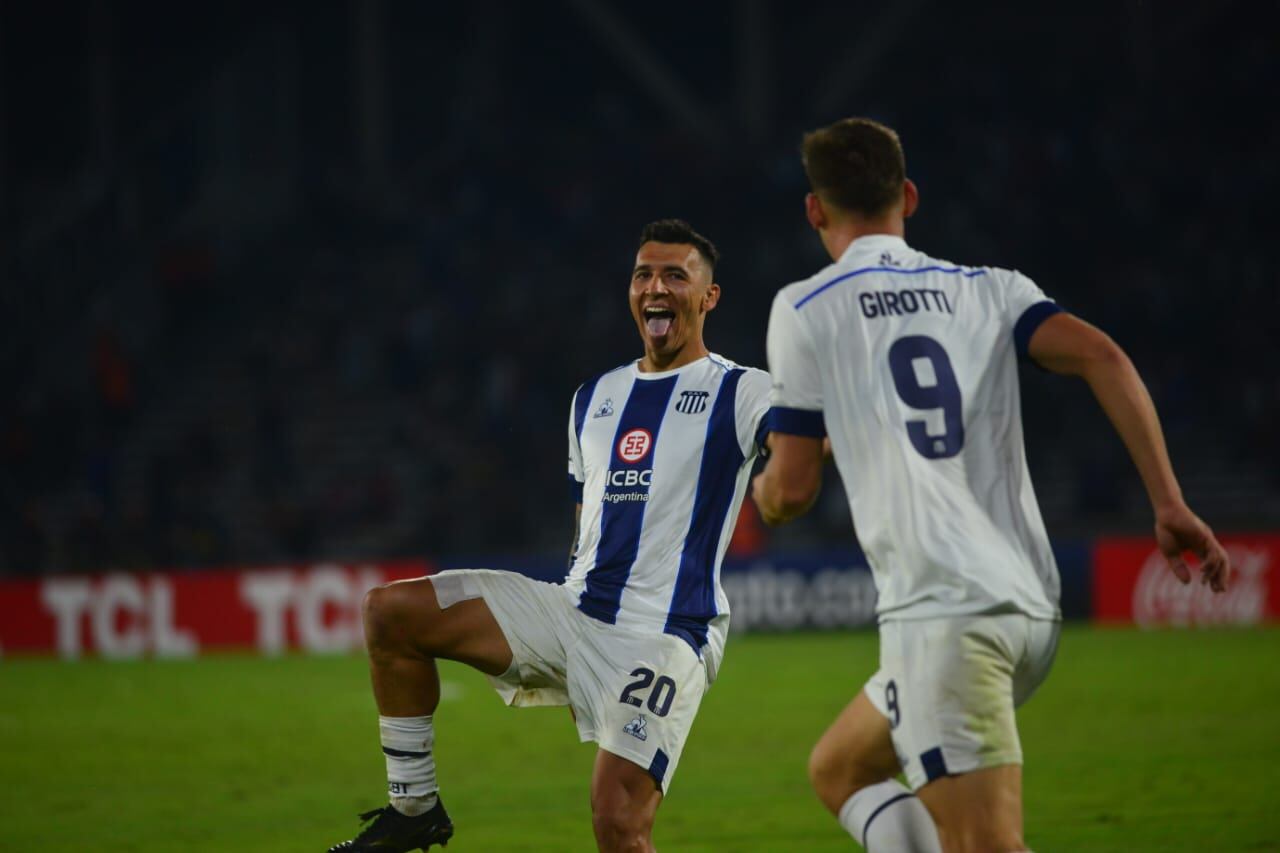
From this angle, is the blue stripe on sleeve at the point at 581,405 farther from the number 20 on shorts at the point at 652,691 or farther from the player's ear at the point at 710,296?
the number 20 on shorts at the point at 652,691

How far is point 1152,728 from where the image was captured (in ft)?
36.6

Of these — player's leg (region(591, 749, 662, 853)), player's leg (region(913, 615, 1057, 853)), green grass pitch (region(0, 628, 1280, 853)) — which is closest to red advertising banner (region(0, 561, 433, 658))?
green grass pitch (region(0, 628, 1280, 853))

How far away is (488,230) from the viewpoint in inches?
1126

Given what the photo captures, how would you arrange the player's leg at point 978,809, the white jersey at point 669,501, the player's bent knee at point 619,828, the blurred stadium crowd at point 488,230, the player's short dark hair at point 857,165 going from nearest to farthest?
the player's leg at point 978,809
the player's short dark hair at point 857,165
the player's bent knee at point 619,828
the white jersey at point 669,501
the blurred stadium crowd at point 488,230

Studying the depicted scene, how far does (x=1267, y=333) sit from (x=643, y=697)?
1887cm

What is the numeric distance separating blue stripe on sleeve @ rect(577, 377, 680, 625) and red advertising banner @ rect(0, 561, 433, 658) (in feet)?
49.5

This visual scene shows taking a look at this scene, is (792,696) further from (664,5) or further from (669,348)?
(664,5)

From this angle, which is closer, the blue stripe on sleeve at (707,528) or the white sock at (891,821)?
the white sock at (891,821)

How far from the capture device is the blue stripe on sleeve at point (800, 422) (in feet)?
13.9

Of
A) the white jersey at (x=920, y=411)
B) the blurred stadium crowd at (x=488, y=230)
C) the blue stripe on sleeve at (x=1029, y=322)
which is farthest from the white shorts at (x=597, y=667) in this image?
the blurred stadium crowd at (x=488, y=230)

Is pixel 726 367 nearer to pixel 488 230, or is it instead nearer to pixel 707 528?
pixel 707 528

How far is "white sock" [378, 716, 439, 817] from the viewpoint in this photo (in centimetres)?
578

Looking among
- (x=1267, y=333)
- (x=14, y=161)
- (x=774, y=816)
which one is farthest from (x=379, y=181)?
(x=774, y=816)

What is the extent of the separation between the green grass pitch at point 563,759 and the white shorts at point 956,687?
11.1ft
